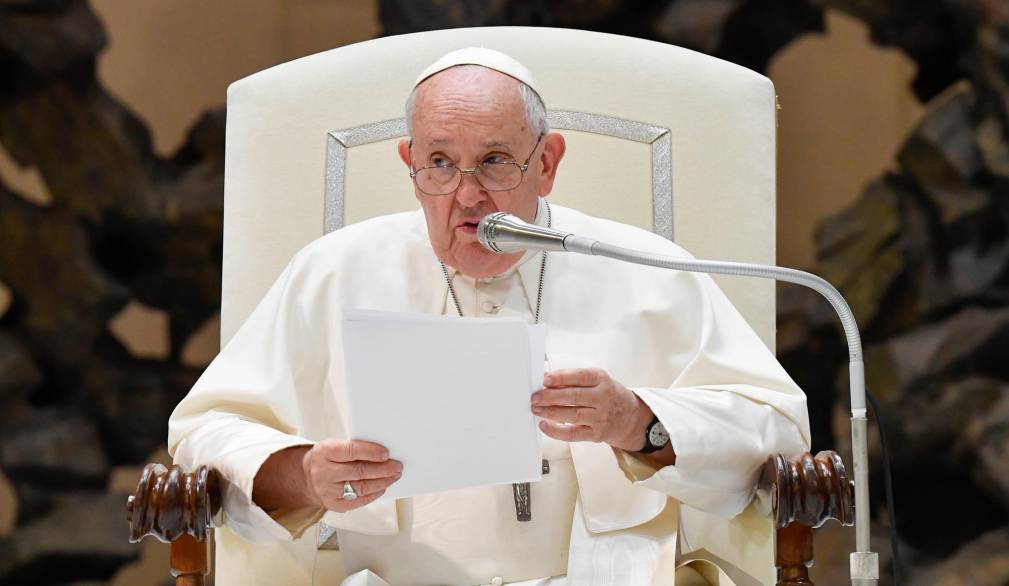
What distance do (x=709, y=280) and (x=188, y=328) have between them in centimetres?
300

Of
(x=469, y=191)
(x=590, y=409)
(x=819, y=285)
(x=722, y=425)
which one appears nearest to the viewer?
(x=819, y=285)

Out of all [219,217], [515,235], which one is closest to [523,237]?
[515,235]

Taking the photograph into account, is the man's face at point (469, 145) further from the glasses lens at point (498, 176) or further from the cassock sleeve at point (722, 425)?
the cassock sleeve at point (722, 425)

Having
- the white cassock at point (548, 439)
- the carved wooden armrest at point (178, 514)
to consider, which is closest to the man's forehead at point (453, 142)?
the white cassock at point (548, 439)

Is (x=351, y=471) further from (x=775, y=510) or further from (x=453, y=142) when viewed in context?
(x=453, y=142)

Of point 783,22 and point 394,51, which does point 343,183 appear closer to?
point 394,51

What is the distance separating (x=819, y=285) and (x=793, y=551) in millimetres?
603

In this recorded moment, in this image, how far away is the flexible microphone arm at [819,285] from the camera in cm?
195

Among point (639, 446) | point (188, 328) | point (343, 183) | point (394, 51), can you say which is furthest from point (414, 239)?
point (188, 328)

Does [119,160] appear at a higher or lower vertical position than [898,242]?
higher

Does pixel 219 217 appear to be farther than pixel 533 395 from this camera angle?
Yes

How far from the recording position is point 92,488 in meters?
5.48

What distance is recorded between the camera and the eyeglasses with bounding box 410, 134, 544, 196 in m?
2.78

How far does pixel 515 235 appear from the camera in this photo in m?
2.11
